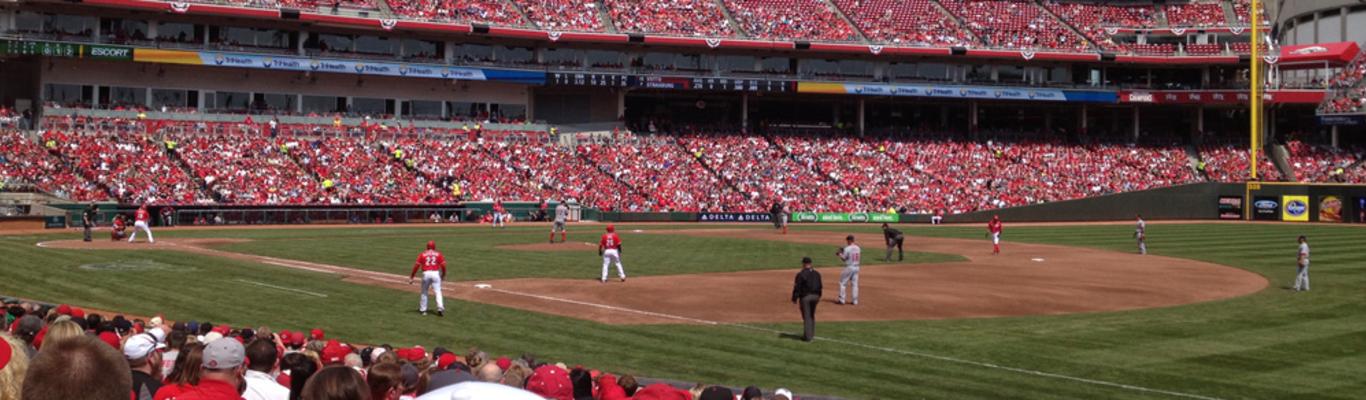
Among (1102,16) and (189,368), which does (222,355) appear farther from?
(1102,16)

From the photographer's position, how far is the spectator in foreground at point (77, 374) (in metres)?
4.16

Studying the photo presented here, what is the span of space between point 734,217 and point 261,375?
57409 millimetres

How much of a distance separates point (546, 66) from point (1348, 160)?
52586 millimetres

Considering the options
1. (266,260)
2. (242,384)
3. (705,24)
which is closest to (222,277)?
(266,260)

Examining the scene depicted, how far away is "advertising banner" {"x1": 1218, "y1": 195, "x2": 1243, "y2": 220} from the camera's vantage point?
67.9 metres

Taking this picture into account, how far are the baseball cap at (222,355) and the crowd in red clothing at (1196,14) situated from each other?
86943 mm

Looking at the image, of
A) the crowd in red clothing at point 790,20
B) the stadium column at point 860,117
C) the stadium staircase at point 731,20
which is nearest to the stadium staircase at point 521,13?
the stadium staircase at point 731,20

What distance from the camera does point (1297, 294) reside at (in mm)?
27172

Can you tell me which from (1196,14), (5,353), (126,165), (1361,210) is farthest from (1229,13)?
(5,353)

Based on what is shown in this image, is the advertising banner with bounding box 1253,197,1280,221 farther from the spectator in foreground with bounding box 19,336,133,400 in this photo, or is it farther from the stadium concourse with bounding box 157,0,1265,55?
the spectator in foreground with bounding box 19,336,133,400

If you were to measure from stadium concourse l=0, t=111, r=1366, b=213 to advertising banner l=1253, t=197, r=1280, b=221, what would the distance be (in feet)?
17.2

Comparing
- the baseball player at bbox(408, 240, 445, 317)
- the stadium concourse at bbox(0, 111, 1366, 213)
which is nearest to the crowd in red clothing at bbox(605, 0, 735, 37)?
the stadium concourse at bbox(0, 111, 1366, 213)

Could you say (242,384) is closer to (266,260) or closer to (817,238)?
(266,260)

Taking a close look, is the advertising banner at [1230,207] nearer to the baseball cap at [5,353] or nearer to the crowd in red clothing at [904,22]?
the crowd in red clothing at [904,22]
